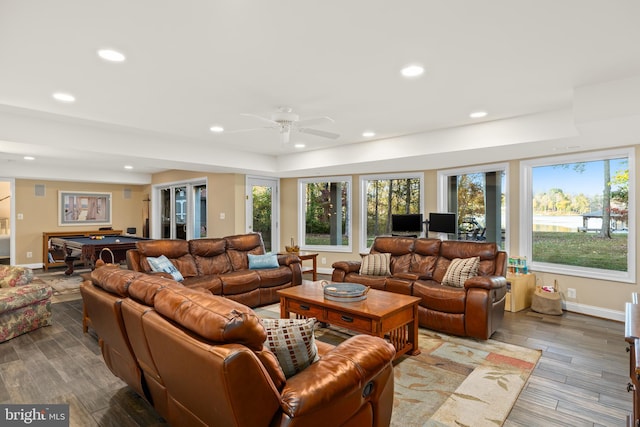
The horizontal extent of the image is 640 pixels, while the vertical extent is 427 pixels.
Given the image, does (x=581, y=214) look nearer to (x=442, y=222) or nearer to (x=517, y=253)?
(x=517, y=253)

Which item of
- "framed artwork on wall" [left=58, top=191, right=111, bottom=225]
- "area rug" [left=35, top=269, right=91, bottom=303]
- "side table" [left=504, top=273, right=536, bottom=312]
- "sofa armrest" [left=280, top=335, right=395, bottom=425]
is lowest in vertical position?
"area rug" [left=35, top=269, right=91, bottom=303]

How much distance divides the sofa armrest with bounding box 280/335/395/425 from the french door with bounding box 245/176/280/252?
18.2 ft

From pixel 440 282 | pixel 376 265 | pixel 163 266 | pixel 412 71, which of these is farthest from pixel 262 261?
pixel 412 71

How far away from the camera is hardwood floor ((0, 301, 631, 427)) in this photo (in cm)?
226

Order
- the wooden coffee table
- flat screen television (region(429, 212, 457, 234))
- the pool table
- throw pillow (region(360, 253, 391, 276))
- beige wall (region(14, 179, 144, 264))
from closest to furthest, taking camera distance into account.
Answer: the wooden coffee table < throw pillow (region(360, 253, 391, 276)) < flat screen television (region(429, 212, 457, 234)) < the pool table < beige wall (region(14, 179, 144, 264))

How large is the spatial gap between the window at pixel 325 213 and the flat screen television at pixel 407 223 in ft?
4.34

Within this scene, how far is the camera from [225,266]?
16.5ft

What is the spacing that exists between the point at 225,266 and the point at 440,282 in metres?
2.98

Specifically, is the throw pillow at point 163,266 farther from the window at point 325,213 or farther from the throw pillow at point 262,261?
the window at point 325,213

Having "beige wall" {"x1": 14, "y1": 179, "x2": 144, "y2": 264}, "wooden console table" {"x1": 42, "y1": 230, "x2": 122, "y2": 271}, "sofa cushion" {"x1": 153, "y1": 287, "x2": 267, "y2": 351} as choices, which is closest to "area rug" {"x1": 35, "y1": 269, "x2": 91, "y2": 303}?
"wooden console table" {"x1": 42, "y1": 230, "x2": 122, "y2": 271}

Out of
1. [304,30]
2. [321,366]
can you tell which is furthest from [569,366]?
[304,30]

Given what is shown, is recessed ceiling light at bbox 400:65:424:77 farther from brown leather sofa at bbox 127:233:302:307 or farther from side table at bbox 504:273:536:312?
brown leather sofa at bbox 127:233:302:307

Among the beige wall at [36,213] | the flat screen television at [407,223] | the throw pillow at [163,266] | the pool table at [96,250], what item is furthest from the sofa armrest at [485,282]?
the beige wall at [36,213]

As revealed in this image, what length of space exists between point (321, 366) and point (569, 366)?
2.58 metres
